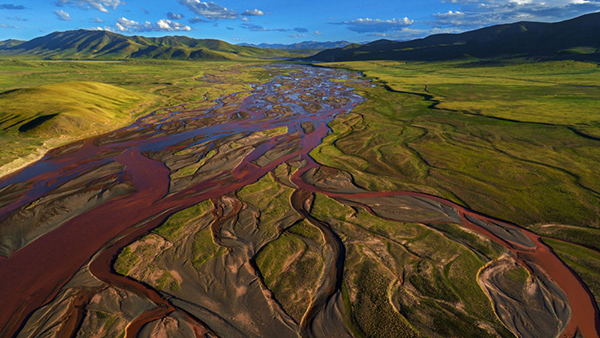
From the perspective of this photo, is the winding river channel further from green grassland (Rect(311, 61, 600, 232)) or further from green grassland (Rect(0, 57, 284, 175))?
green grassland (Rect(311, 61, 600, 232))

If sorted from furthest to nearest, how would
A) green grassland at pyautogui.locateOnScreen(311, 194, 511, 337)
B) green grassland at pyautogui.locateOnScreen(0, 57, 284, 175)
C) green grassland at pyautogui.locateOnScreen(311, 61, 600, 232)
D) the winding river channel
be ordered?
1. green grassland at pyautogui.locateOnScreen(0, 57, 284, 175)
2. green grassland at pyautogui.locateOnScreen(311, 61, 600, 232)
3. the winding river channel
4. green grassland at pyautogui.locateOnScreen(311, 194, 511, 337)

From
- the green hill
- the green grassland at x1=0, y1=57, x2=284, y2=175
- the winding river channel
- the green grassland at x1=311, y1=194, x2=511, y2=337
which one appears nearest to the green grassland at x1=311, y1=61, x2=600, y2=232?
the winding river channel

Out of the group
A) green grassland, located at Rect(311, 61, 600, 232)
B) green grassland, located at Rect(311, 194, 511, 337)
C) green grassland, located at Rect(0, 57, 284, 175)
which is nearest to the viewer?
green grassland, located at Rect(311, 194, 511, 337)

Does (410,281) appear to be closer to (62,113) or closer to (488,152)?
(488,152)

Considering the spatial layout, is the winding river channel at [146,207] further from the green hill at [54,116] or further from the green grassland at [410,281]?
the green hill at [54,116]

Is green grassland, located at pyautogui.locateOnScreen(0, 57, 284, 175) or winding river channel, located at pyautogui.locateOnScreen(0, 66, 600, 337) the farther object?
green grassland, located at pyautogui.locateOnScreen(0, 57, 284, 175)

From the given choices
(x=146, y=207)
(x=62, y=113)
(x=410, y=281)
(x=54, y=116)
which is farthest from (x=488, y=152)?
(x=54, y=116)

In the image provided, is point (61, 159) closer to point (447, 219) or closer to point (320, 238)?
point (320, 238)

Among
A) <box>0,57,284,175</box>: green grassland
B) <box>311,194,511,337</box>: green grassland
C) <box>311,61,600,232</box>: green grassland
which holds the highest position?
<box>0,57,284,175</box>: green grassland
